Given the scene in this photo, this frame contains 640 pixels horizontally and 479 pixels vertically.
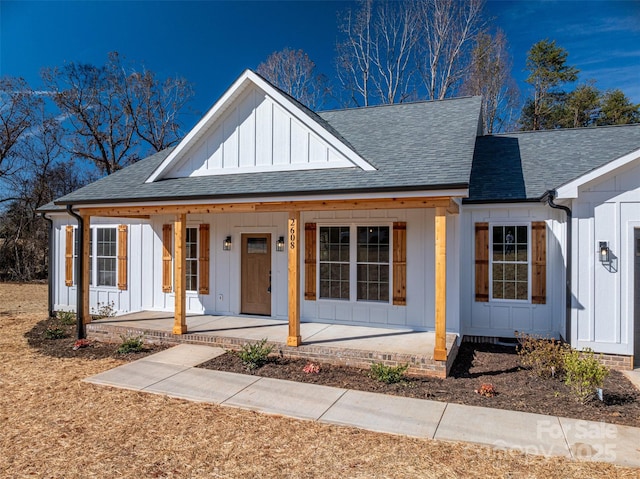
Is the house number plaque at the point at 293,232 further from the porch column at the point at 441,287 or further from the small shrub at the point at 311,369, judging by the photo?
the porch column at the point at 441,287

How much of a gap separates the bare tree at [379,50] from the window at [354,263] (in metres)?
16.9

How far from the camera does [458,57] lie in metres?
23.3

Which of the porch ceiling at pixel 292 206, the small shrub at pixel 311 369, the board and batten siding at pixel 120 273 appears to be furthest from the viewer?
the board and batten siding at pixel 120 273

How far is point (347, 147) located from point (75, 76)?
2504cm

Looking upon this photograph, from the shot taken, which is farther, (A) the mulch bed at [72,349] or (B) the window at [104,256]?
(B) the window at [104,256]

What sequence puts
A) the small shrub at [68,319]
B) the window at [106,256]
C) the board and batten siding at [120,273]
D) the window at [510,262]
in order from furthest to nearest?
1. the window at [106,256]
2. the board and batten siding at [120,273]
3. the small shrub at [68,319]
4. the window at [510,262]

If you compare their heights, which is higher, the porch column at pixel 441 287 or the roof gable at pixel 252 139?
the roof gable at pixel 252 139

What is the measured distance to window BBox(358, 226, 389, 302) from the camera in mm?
8891

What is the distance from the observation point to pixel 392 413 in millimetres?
5328

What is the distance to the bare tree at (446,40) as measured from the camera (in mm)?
23078

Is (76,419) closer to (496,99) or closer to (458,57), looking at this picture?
(458,57)

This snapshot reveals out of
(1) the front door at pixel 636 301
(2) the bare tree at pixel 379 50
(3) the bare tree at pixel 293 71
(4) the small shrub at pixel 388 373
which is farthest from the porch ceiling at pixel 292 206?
(3) the bare tree at pixel 293 71

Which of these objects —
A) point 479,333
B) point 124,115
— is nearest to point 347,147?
point 479,333

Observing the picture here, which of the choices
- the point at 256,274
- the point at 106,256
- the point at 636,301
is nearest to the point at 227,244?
the point at 256,274
